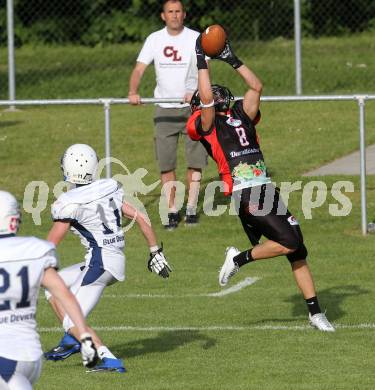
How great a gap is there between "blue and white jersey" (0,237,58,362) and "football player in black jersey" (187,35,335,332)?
3416mm

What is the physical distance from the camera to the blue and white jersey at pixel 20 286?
6.24m

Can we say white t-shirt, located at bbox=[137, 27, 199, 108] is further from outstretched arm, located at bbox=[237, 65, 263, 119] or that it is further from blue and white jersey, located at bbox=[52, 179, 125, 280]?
blue and white jersey, located at bbox=[52, 179, 125, 280]

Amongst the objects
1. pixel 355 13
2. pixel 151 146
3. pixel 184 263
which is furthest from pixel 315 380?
pixel 355 13

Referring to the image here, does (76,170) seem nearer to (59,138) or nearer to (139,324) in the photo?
(139,324)

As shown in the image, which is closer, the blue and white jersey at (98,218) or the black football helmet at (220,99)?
the blue and white jersey at (98,218)

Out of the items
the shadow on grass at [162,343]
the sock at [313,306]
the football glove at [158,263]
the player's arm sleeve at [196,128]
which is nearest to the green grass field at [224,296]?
the shadow on grass at [162,343]

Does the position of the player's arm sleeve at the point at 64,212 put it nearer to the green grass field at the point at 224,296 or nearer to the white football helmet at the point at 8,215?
the green grass field at the point at 224,296

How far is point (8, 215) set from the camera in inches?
248

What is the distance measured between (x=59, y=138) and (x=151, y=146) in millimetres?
1439

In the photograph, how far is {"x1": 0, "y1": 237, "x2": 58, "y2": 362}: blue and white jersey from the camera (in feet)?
20.5

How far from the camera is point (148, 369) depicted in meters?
8.54

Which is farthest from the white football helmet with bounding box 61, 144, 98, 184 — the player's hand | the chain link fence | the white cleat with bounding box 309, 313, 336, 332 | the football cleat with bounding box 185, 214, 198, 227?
the chain link fence

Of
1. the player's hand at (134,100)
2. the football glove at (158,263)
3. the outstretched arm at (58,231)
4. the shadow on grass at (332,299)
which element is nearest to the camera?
the outstretched arm at (58,231)

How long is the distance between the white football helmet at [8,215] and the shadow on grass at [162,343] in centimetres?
284
